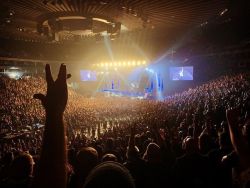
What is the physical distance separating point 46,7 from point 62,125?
983cm

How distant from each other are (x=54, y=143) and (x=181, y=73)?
30015 mm

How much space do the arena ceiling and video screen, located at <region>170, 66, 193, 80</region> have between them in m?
17.0

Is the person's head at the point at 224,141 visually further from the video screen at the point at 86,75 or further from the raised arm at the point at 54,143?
the video screen at the point at 86,75

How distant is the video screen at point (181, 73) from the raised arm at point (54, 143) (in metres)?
28.8

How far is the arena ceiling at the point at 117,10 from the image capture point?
33.1 feet

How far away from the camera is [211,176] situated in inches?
166

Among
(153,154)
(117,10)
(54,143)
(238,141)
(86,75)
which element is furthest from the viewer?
(86,75)

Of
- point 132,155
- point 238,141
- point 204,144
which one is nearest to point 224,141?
point 204,144

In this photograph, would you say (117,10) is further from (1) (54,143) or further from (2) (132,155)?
(1) (54,143)

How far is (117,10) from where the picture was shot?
11.3m

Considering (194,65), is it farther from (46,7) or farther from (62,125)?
(62,125)

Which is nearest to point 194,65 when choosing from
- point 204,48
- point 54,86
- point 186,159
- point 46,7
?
point 204,48

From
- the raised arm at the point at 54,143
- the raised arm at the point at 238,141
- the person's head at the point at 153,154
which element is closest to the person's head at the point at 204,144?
the person's head at the point at 153,154

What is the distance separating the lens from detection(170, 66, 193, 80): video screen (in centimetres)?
2991
